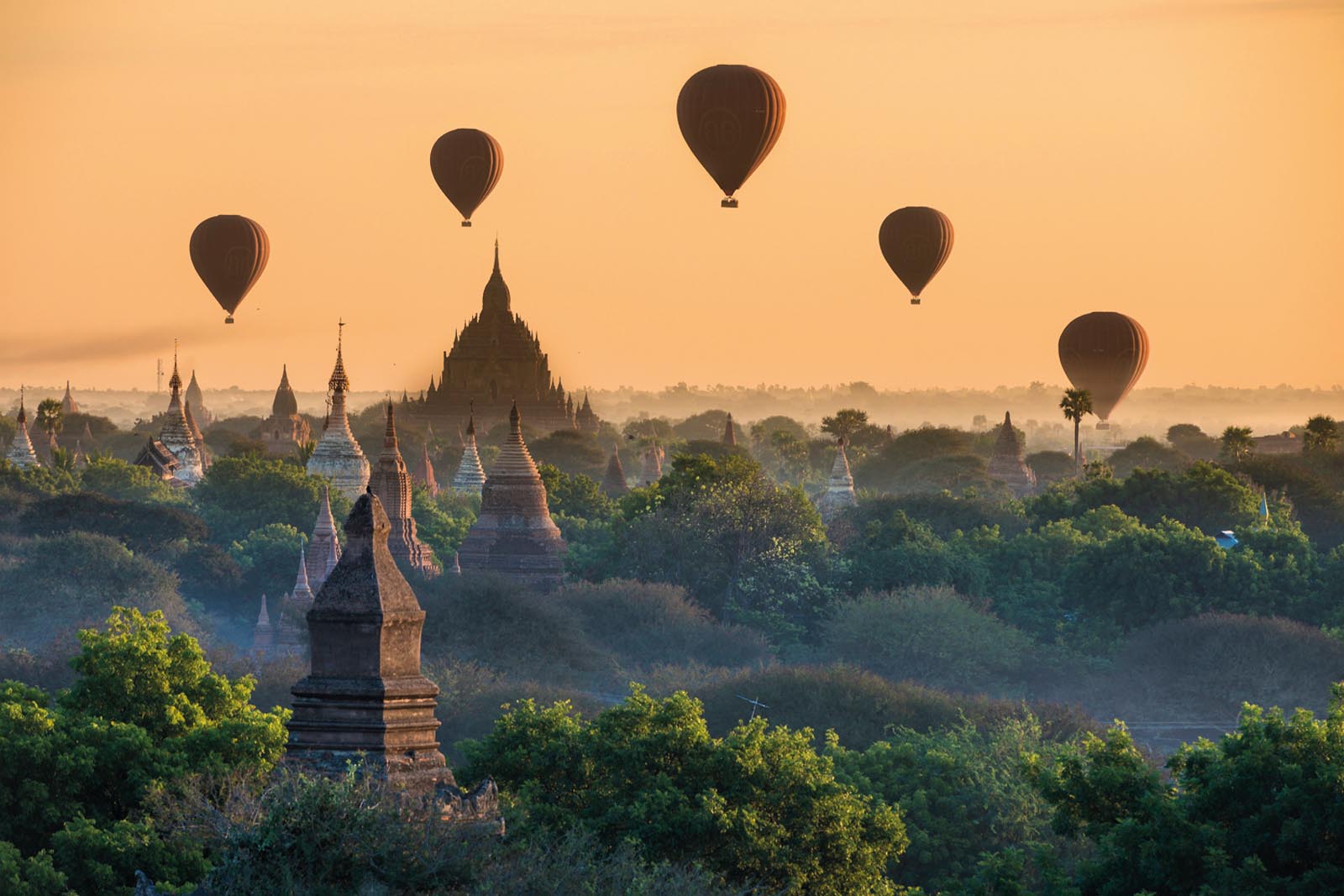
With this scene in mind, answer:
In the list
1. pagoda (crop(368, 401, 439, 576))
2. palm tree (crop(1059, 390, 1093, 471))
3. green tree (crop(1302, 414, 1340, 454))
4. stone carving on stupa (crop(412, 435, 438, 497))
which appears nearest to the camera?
pagoda (crop(368, 401, 439, 576))

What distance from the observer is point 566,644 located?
85.4m

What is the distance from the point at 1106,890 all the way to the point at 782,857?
178 inches

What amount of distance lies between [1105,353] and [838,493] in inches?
500

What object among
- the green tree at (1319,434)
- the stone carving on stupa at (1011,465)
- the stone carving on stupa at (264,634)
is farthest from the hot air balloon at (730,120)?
the green tree at (1319,434)

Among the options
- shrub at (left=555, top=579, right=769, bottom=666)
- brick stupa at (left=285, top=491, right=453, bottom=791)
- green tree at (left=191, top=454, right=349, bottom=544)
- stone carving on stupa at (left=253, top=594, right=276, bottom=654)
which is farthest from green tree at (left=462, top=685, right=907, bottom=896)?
green tree at (left=191, top=454, right=349, bottom=544)

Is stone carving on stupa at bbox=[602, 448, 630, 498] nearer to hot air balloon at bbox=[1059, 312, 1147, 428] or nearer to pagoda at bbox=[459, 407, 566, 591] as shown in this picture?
hot air balloon at bbox=[1059, 312, 1147, 428]

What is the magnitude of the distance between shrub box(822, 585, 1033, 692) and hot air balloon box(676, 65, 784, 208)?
1659 centimetres

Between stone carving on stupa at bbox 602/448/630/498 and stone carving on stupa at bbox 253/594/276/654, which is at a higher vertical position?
stone carving on stupa at bbox 602/448/630/498

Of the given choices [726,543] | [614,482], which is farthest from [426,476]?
[726,543]

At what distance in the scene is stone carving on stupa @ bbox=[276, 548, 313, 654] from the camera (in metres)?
90.4

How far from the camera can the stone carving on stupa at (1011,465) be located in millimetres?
159875

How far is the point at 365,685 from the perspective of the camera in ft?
102

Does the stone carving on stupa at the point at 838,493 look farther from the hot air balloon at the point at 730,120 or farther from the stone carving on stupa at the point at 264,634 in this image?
the hot air balloon at the point at 730,120

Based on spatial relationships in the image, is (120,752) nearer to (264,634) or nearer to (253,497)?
(264,634)
